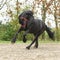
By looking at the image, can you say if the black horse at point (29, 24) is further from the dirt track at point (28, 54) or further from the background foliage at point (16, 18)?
the background foliage at point (16, 18)

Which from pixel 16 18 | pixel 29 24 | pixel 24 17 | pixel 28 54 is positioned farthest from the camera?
pixel 16 18

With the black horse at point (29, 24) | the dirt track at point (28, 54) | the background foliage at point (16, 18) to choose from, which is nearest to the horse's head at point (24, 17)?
the black horse at point (29, 24)

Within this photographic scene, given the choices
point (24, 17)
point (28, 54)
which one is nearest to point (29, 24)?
point (24, 17)

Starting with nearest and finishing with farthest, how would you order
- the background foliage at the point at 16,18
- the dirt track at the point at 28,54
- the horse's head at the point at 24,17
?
1. the dirt track at the point at 28,54
2. the horse's head at the point at 24,17
3. the background foliage at the point at 16,18

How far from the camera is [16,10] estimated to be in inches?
1222

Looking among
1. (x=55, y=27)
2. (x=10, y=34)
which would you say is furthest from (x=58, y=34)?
(x=10, y=34)

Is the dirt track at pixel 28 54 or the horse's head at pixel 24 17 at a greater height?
the horse's head at pixel 24 17

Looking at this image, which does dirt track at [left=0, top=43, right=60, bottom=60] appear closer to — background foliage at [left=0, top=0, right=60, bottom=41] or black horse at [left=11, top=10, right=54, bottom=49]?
black horse at [left=11, top=10, right=54, bottom=49]

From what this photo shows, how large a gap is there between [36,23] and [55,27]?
17.1 m

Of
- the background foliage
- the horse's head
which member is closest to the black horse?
the horse's head

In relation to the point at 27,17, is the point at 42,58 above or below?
below

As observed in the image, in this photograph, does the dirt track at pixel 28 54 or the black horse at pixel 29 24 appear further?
the black horse at pixel 29 24

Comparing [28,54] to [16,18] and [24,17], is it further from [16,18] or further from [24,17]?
[16,18]

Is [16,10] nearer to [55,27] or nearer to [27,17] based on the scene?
[55,27]
